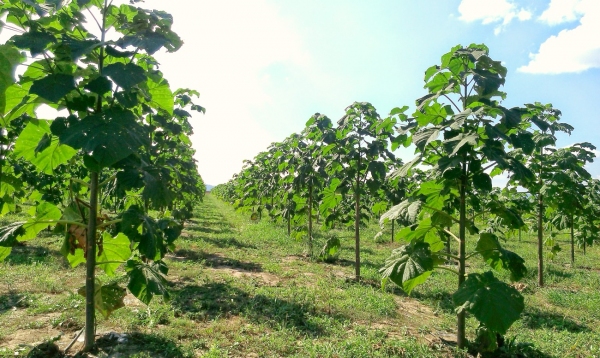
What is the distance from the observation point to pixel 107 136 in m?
2.58

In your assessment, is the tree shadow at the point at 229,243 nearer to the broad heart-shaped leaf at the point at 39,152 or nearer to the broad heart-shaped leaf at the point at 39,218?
the broad heart-shaped leaf at the point at 39,218

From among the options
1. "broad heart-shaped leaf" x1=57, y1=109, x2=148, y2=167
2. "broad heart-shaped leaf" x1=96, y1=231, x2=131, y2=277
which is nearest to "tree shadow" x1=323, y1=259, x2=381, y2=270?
"broad heart-shaped leaf" x1=96, y1=231, x2=131, y2=277

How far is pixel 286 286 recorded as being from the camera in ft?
23.0

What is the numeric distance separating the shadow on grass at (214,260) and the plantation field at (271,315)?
52 millimetres

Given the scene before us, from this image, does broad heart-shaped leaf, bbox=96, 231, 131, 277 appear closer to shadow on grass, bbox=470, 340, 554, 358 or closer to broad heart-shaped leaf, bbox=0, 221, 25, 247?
broad heart-shaped leaf, bbox=0, 221, 25, 247

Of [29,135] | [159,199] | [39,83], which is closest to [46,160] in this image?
[29,135]

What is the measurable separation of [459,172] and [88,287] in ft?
11.7

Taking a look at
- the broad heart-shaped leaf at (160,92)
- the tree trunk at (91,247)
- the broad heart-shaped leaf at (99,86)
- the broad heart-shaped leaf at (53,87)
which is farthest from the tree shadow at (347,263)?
the broad heart-shaped leaf at (53,87)

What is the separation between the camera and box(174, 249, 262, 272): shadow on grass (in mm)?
8766

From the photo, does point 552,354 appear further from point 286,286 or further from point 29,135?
point 29,135

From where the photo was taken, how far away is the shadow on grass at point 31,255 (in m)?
7.79

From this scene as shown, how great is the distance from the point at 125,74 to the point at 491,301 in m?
3.31

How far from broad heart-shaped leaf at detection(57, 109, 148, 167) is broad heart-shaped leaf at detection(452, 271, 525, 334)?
9.44ft

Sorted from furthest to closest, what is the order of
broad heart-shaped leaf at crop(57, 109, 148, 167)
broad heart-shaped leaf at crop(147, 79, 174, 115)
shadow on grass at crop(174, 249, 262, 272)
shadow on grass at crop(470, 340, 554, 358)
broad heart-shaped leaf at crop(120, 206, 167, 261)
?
shadow on grass at crop(174, 249, 262, 272) → shadow on grass at crop(470, 340, 554, 358) → broad heart-shaped leaf at crop(147, 79, 174, 115) → broad heart-shaped leaf at crop(120, 206, 167, 261) → broad heart-shaped leaf at crop(57, 109, 148, 167)
